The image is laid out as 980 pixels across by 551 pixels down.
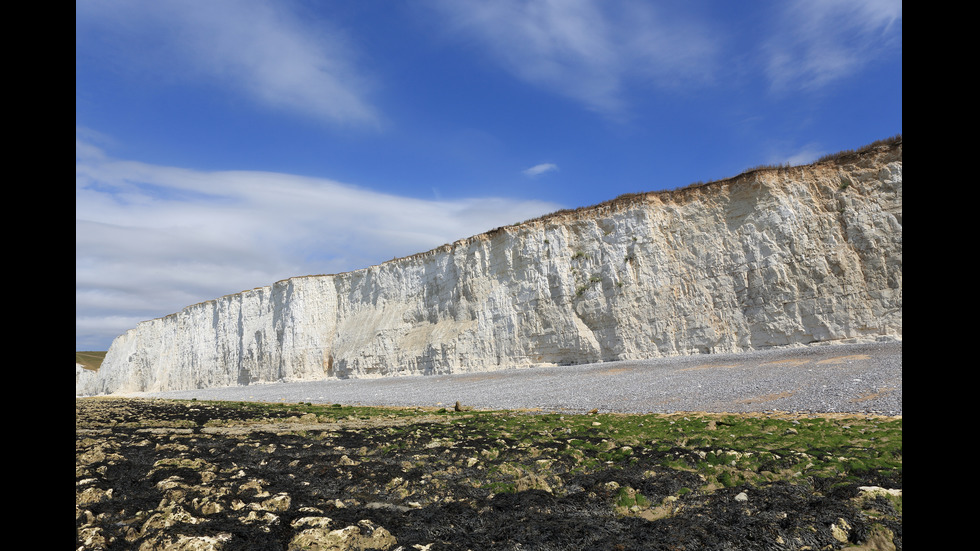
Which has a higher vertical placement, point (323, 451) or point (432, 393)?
point (323, 451)

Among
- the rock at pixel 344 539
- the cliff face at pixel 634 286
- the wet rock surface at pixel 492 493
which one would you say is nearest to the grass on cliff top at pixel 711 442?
the wet rock surface at pixel 492 493

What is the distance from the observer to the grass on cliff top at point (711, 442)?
5.67 m

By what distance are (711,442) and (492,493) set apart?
3.74m

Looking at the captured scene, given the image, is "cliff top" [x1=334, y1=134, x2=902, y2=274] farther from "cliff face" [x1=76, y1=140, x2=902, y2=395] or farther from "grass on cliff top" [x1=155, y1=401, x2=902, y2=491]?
"grass on cliff top" [x1=155, y1=401, x2=902, y2=491]

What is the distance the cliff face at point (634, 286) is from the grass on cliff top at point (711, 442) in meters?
17.5

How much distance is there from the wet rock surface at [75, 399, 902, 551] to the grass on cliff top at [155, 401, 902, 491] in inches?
1.5

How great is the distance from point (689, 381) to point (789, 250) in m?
13.9

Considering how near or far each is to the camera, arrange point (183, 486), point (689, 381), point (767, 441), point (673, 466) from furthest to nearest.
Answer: point (689, 381), point (767, 441), point (673, 466), point (183, 486)

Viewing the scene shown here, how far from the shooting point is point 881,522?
4043 millimetres

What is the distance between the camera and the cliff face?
1000 inches

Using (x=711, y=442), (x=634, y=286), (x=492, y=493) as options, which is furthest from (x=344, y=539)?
(x=634, y=286)
